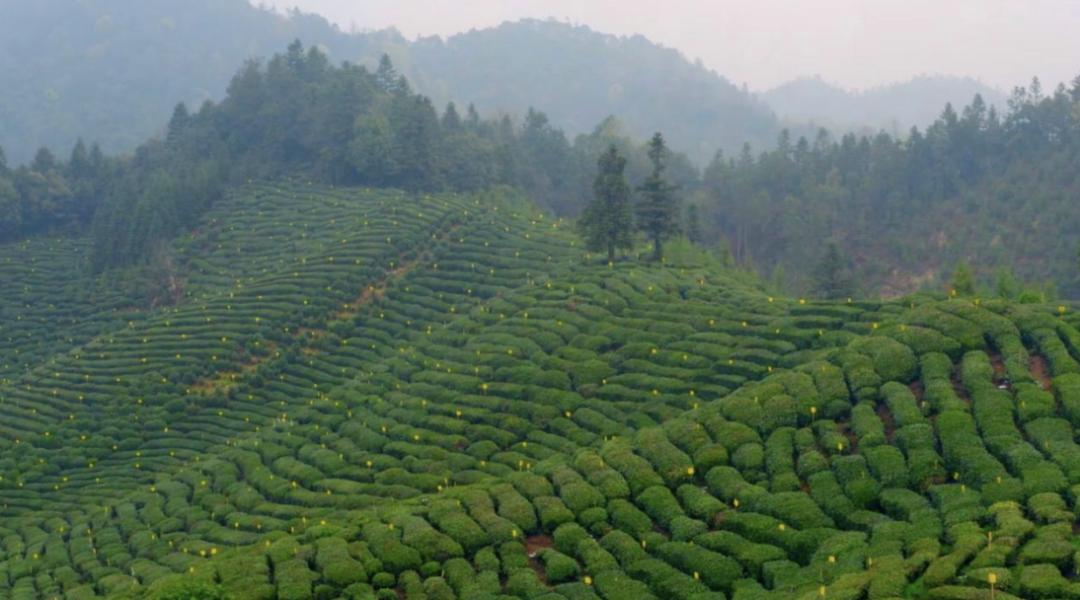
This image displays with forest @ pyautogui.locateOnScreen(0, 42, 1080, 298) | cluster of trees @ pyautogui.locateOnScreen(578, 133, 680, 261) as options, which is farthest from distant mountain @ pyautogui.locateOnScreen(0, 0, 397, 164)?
cluster of trees @ pyautogui.locateOnScreen(578, 133, 680, 261)

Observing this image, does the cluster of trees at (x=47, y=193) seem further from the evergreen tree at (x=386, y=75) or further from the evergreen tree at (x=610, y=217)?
the evergreen tree at (x=610, y=217)

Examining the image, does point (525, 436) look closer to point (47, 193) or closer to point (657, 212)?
point (657, 212)

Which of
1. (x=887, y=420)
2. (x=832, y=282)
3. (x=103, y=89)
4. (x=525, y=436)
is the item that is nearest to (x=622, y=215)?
(x=832, y=282)

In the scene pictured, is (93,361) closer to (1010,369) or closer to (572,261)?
(572,261)

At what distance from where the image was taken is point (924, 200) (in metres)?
89.5

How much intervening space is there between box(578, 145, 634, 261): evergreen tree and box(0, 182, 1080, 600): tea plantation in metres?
1.64

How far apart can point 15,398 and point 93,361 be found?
412 centimetres

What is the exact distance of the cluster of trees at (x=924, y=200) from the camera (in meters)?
80.1

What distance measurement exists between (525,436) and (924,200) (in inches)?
2300

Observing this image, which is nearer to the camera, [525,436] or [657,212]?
[525,436]

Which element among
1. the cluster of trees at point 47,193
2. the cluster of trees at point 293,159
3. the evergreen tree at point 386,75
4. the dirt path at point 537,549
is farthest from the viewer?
the evergreen tree at point 386,75

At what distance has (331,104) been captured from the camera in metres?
88.9

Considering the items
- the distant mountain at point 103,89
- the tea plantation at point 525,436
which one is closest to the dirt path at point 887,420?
the tea plantation at point 525,436

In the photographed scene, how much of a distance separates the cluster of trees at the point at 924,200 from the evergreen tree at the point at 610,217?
2281cm
